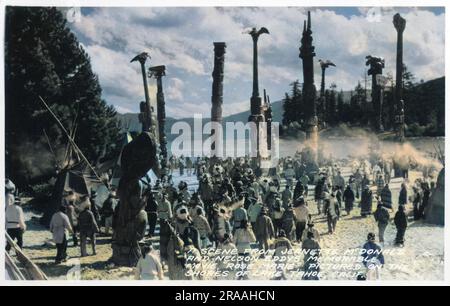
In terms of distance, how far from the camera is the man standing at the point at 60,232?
30.4 ft

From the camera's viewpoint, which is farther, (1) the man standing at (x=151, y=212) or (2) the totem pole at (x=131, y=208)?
(1) the man standing at (x=151, y=212)

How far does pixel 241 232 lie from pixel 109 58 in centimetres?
319

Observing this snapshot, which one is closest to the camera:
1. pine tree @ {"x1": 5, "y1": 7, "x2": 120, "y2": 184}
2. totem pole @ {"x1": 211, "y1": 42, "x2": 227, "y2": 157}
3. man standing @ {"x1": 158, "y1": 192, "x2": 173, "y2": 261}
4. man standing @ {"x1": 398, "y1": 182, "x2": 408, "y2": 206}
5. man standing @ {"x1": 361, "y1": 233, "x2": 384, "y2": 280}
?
man standing @ {"x1": 158, "y1": 192, "x2": 173, "y2": 261}

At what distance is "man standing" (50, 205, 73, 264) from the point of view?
30.4 feet

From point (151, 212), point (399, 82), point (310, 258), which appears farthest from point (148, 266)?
point (399, 82)

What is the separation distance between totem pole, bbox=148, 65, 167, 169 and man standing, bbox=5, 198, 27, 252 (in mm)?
2200

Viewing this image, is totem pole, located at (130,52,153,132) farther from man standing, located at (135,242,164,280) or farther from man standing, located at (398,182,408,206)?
man standing, located at (398,182,408,206)

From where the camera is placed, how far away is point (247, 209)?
378 inches

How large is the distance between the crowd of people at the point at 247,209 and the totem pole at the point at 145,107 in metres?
0.64

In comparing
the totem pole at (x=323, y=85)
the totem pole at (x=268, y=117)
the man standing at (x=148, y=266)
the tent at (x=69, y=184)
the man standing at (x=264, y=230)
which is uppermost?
the totem pole at (x=323, y=85)

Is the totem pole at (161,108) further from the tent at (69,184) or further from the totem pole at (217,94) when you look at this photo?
the tent at (69,184)

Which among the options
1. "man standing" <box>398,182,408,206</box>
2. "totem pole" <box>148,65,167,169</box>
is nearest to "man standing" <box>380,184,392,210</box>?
"man standing" <box>398,182,408,206</box>
